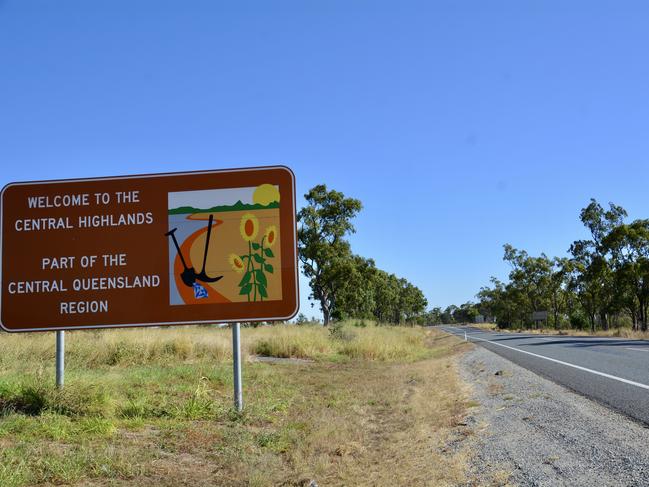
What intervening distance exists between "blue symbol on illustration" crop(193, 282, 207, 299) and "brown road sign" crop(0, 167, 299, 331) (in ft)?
0.05

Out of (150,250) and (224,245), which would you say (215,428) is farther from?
(150,250)

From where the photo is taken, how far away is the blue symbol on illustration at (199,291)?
806 centimetres

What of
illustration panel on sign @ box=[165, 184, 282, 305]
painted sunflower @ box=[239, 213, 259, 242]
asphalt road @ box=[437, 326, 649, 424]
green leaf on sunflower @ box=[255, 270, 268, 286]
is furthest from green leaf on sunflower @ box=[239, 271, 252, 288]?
asphalt road @ box=[437, 326, 649, 424]

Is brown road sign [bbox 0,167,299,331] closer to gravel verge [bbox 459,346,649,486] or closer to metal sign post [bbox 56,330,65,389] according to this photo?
metal sign post [bbox 56,330,65,389]

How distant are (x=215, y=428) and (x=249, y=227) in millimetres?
2881

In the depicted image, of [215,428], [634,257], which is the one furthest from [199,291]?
[634,257]

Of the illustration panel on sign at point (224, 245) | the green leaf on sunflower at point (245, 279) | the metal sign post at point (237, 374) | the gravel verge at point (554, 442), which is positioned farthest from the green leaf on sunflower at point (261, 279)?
the gravel verge at point (554, 442)

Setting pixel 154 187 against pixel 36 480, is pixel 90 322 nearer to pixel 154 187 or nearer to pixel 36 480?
pixel 154 187

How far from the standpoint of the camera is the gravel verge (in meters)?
4.79

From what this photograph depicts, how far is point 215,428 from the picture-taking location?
686 cm

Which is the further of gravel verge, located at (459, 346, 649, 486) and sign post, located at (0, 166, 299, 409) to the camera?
sign post, located at (0, 166, 299, 409)

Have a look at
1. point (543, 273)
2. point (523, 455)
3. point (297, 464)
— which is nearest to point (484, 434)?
point (523, 455)

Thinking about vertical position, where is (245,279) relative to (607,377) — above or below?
above

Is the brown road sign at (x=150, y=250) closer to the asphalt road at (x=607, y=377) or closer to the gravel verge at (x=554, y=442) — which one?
the gravel verge at (x=554, y=442)
